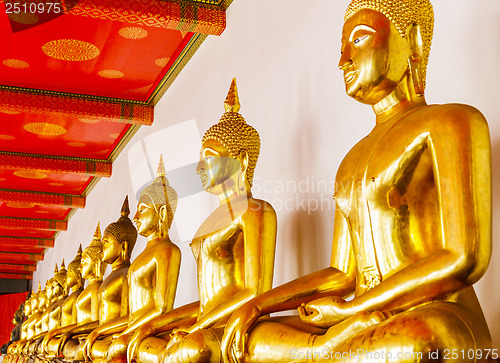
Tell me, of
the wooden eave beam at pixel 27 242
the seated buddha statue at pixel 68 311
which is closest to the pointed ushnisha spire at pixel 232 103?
the seated buddha statue at pixel 68 311

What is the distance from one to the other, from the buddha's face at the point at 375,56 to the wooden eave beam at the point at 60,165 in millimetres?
4726

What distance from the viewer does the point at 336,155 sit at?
2.15 metres

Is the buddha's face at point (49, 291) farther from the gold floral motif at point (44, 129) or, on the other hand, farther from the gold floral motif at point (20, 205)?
the gold floral motif at point (20, 205)

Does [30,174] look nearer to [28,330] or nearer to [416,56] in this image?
[28,330]

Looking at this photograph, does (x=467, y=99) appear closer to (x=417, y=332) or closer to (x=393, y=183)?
(x=393, y=183)

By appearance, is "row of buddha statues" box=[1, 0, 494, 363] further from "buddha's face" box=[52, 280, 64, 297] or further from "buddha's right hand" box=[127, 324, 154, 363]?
"buddha's face" box=[52, 280, 64, 297]

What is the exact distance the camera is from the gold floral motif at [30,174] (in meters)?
6.73

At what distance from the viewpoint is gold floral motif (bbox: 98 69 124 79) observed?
420 cm

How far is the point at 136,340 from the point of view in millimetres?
2125

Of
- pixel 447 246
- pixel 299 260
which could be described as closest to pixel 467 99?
pixel 447 246

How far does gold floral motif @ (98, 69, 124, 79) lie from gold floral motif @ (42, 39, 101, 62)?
0.20m

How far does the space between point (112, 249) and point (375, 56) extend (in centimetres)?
218

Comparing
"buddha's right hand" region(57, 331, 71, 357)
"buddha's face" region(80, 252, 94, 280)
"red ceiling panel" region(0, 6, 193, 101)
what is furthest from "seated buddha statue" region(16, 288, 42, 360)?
"red ceiling panel" region(0, 6, 193, 101)

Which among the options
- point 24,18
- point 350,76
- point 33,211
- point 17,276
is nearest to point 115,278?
point 24,18
